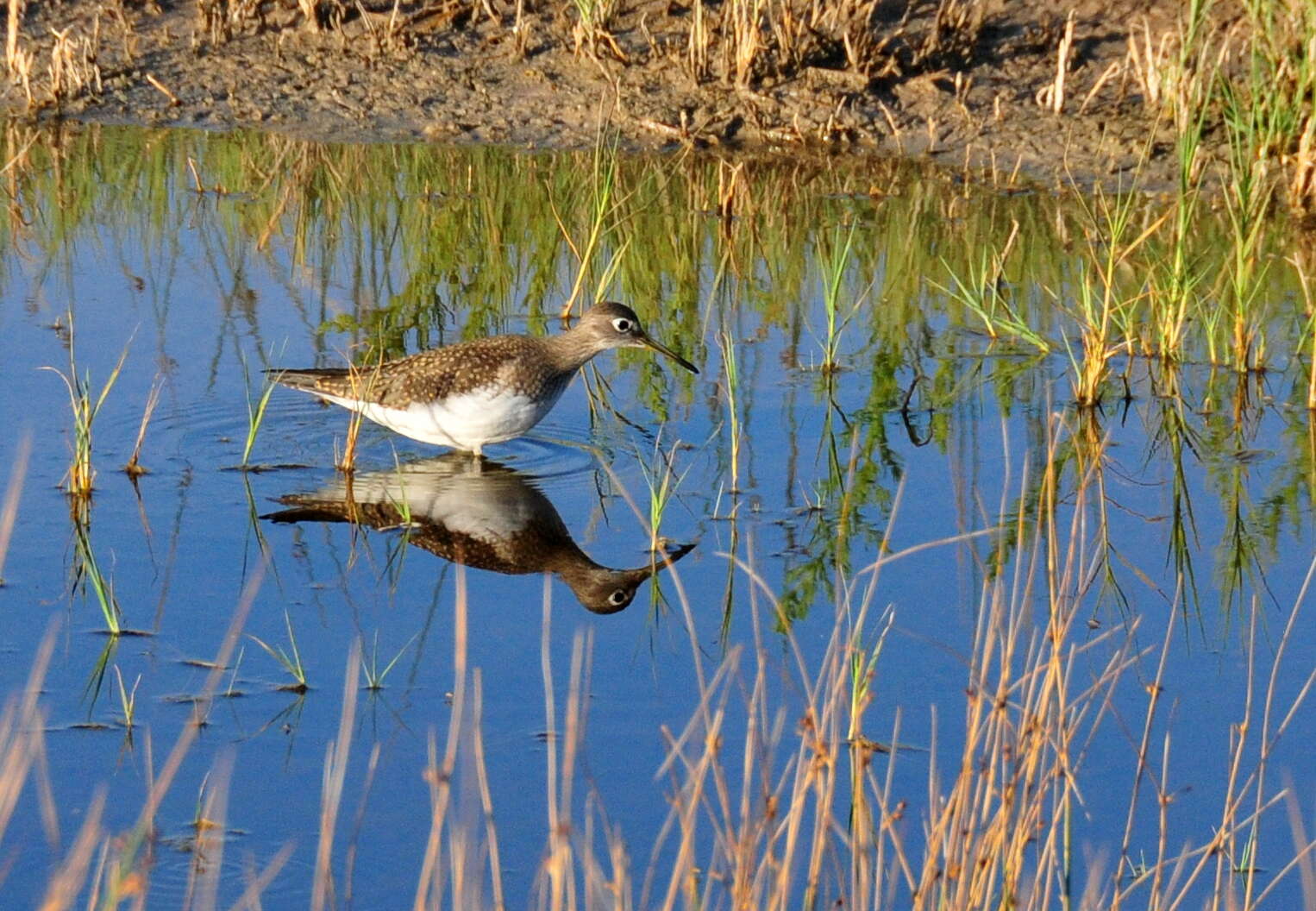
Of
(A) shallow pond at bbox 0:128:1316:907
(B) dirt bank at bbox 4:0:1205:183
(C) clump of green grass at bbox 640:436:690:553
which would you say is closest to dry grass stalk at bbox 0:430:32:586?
(A) shallow pond at bbox 0:128:1316:907

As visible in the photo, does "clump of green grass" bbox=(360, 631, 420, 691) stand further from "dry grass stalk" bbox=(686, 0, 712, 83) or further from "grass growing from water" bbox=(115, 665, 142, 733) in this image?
"dry grass stalk" bbox=(686, 0, 712, 83)

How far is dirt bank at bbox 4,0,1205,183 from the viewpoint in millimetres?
12094

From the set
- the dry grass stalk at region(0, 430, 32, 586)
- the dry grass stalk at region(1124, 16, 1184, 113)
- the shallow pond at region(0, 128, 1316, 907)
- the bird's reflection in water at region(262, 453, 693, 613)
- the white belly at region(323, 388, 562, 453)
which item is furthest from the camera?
the dry grass stalk at region(1124, 16, 1184, 113)

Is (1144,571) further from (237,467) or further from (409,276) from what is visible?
(409,276)

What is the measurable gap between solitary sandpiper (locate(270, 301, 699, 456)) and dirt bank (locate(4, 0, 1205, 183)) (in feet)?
15.2

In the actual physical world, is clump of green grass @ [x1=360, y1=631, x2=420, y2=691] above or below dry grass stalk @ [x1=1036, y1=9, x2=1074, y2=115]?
below

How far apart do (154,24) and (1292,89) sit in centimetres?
729

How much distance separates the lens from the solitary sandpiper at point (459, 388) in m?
7.24

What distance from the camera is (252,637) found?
5477mm

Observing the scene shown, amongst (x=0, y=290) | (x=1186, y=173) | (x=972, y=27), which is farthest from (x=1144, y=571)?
(x=972, y=27)

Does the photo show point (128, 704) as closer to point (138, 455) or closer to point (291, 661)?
point (291, 661)

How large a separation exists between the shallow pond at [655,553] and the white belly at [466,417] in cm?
16

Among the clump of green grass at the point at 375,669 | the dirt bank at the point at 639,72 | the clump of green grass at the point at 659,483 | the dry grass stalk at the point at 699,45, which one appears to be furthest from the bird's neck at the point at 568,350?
the dry grass stalk at the point at 699,45

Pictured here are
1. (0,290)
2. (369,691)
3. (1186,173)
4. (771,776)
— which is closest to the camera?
(771,776)
